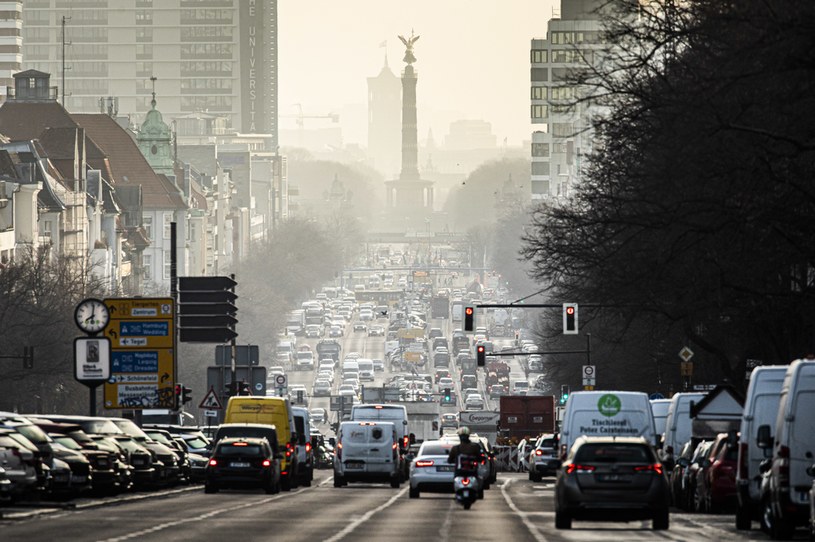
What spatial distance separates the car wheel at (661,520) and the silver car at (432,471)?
1780cm

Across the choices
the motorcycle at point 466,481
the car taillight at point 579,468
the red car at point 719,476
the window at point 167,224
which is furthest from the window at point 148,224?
the car taillight at point 579,468

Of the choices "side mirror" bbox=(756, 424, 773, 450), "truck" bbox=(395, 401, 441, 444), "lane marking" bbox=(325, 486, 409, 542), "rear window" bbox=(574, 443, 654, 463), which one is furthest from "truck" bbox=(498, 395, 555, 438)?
"side mirror" bbox=(756, 424, 773, 450)

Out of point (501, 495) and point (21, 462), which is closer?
point (21, 462)

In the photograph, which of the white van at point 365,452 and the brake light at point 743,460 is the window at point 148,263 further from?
the brake light at point 743,460

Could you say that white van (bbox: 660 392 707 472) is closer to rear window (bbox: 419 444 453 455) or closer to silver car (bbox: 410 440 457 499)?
silver car (bbox: 410 440 457 499)

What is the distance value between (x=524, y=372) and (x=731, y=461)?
451 feet

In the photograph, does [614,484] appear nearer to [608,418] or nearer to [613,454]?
[613,454]

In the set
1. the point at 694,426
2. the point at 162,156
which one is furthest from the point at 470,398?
the point at 694,426

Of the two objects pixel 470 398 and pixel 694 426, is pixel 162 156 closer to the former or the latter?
pixel 470 398

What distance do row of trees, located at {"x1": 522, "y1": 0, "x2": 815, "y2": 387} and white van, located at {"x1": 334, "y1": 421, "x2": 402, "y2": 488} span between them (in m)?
7.51

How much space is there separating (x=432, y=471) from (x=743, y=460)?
1842cm

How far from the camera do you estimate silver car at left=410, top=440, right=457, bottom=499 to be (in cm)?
5125

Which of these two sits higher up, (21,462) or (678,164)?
(678,164)

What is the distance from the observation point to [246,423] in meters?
53.8
